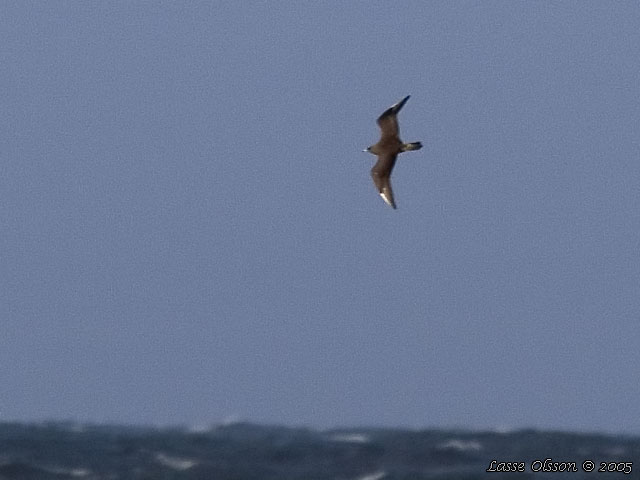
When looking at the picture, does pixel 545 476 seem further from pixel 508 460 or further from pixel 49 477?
pixel 49 477

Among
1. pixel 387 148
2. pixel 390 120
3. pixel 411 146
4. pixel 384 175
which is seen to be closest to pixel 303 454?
pixel 384 175

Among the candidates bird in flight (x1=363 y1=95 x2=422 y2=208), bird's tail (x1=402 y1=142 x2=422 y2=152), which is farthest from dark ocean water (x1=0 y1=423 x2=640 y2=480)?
bird's tail (x1=402 y1=142 x2=422 y2=152)

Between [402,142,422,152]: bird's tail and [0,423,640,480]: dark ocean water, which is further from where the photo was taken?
[0,423,640,480]: dark ocean water

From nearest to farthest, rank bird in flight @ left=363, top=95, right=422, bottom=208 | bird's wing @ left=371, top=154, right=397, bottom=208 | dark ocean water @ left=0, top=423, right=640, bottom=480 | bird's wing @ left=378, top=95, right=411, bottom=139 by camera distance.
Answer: bird's wing @ left=378, top=95, right=411, bottom=139 < bird in flight @ left=363, top=95, right=422, bottom=208 < bird's wing @ left=371, top=154, right=397, bottom=208 < dark ocean water @ left=0, top=423, right=640, bottom=480

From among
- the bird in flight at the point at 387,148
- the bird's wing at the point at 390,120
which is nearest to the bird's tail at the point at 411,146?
the bird in flight at the point at 387,148

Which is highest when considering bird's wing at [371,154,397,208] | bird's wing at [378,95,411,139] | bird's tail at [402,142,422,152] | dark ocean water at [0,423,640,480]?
bird's wing at [378,95,411,139]

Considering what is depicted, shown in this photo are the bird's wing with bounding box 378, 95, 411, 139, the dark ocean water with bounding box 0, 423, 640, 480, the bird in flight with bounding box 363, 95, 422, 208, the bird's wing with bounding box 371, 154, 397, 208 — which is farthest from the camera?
the dark ocean water with bounding box 0, 423, 640, 480

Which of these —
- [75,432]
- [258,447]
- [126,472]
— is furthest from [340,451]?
[75,432]

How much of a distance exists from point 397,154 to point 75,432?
1263 cm

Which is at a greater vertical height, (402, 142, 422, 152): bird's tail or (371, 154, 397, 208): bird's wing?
(402, 142, 422, 152): bird's tail

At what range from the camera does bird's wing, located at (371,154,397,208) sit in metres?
31.3

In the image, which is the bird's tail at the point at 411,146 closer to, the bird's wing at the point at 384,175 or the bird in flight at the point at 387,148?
the bird in flight at the point at 387,148

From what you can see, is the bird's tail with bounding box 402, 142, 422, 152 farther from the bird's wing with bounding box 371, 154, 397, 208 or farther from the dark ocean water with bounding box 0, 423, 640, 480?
the dark ocean water with bounding box 0, 423, 640, 480

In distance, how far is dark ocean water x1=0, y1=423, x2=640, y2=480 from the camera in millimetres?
33094
